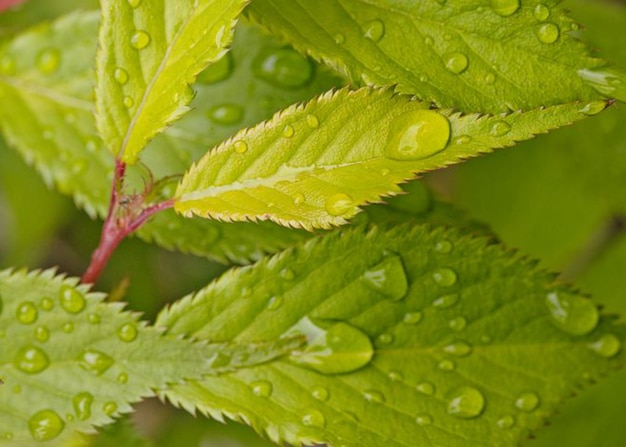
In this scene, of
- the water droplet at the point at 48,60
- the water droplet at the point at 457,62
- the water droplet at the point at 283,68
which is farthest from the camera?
the water droplet at the point at 48,60

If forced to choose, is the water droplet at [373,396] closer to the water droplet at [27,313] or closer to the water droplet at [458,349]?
the water droplet at [458,349]

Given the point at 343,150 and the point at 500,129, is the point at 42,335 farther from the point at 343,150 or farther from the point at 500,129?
the point at 500,129

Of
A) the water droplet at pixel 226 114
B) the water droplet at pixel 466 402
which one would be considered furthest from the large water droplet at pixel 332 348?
the water droplet at pixel 226 114

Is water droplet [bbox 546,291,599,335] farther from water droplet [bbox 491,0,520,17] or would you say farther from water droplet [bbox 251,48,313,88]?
water droplet [bbox 251,48,313,88]

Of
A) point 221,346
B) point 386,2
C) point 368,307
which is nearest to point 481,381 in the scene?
point 368,307

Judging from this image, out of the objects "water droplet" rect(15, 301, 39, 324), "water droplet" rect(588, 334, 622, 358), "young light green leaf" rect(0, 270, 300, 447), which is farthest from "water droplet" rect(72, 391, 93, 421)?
"water droplet" rect(588, 334, 622, 358)

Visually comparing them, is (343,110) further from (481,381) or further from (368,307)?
(481,381)

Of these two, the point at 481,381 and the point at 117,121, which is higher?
the point at 117,121
